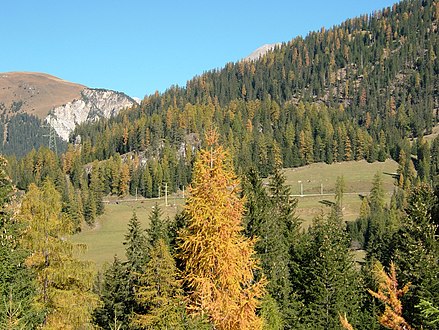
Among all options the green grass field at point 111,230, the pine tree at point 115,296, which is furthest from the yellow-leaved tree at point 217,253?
the green grass field at point 111,230

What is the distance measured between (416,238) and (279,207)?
15.9m

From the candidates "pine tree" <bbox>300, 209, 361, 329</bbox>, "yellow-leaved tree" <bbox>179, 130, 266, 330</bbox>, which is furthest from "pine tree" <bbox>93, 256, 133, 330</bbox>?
"yellow-leaved tree" <bbox>179, 130, 266, 330</bbox>

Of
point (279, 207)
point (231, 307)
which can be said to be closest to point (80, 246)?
point (231, 307)

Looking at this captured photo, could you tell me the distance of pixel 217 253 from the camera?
22.1 meters

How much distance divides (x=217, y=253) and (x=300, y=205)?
403ft

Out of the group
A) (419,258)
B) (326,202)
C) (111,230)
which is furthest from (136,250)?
(326,202)

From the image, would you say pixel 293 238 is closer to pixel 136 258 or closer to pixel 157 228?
pixel 157 228

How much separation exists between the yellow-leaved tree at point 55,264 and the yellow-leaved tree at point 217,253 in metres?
4.99

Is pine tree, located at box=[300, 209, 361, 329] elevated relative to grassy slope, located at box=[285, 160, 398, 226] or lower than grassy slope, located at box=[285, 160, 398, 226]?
lower

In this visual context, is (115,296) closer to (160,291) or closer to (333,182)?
(160,291)

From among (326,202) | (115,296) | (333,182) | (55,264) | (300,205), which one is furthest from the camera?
(333,182)

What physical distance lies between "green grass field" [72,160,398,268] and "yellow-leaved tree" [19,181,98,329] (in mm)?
63428

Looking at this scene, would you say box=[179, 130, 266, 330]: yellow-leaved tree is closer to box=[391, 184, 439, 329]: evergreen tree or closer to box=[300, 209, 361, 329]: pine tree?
box=[391, 184, 439, 329]: evergreen tree

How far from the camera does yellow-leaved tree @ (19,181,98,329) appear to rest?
73.6 ft
